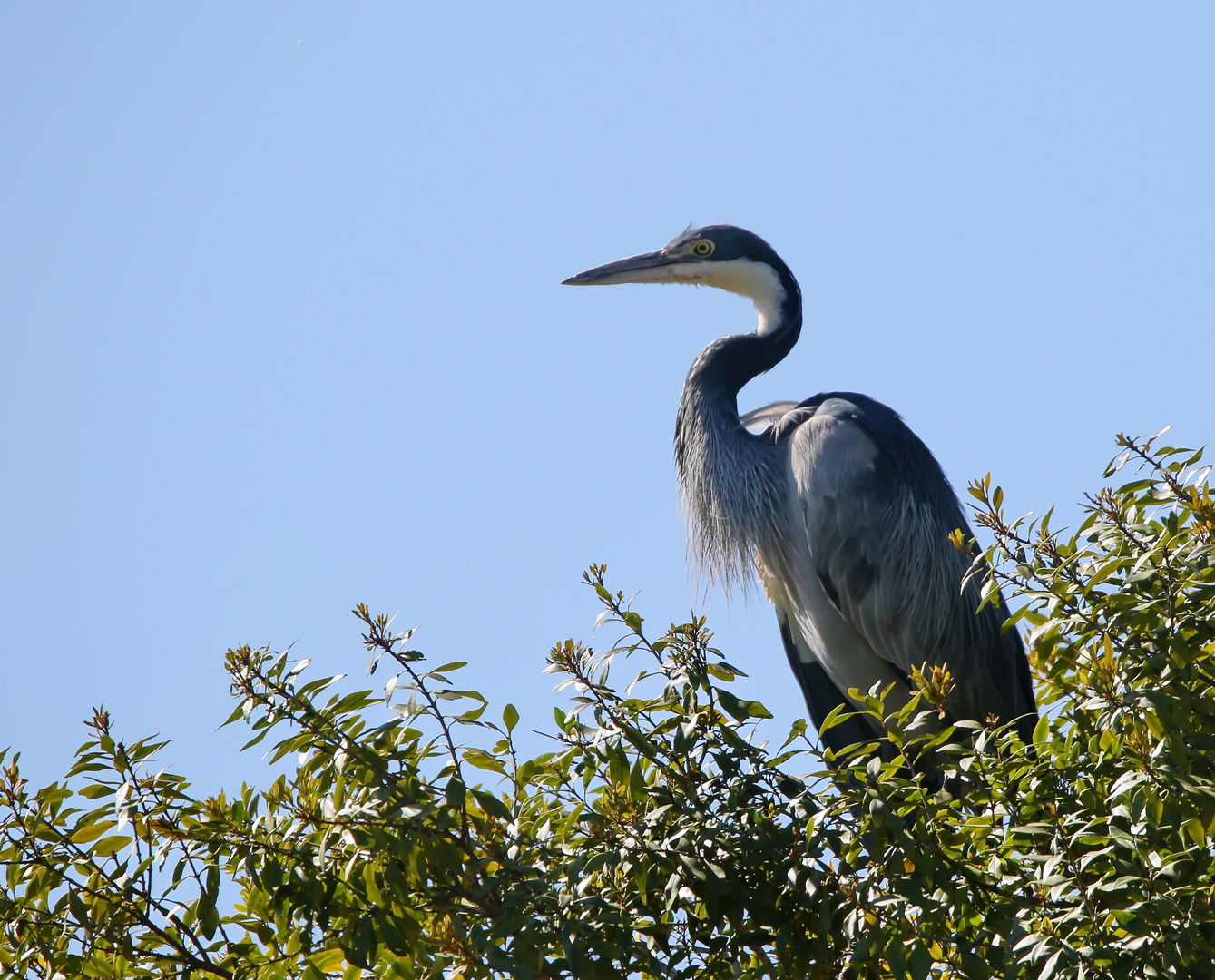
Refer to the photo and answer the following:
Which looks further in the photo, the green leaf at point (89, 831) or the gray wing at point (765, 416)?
the gray wing at point (765, 416)

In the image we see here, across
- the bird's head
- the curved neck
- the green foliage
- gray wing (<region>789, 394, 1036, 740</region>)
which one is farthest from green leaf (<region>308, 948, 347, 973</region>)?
the bird's head

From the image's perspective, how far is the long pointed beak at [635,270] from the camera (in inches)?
235

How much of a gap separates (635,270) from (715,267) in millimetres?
374

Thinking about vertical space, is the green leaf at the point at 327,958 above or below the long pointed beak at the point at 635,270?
below

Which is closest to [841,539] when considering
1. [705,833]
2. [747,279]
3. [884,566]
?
[884,566]

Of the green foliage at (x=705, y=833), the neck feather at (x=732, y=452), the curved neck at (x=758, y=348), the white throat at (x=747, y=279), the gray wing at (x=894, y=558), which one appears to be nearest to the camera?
the green foliage at (x=705, y=833)

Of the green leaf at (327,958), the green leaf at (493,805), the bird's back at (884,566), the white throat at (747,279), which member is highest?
the white throat at (747,279)

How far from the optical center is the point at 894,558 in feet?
16.5

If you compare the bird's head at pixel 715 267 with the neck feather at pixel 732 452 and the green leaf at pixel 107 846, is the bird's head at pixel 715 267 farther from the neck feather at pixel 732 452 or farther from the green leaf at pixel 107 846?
the green leaf at pixel 107 846

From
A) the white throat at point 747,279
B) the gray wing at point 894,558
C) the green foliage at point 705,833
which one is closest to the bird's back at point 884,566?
the gray wing at point 894,558

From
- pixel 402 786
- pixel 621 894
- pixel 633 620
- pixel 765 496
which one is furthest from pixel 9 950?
pixel 765 496

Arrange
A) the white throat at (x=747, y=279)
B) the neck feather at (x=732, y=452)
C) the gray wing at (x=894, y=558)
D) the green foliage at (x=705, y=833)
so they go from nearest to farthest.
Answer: the green foliage at (x=705, y=833) → the gray wing at (x=894, y=558) → the neck feather at (x=732, y=452) → the white throat at (x=747, y=279)

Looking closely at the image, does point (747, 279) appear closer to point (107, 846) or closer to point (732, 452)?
point (732, 452)

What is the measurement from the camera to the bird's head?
578cm
